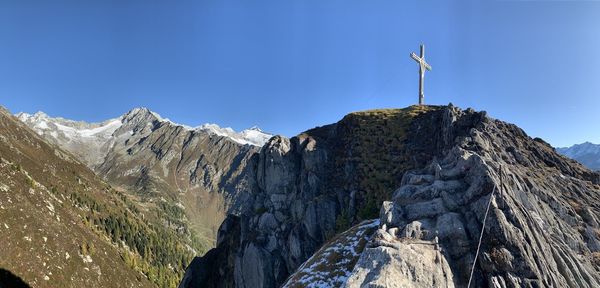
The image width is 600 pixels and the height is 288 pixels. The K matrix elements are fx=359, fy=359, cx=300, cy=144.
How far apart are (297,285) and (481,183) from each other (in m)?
22.8

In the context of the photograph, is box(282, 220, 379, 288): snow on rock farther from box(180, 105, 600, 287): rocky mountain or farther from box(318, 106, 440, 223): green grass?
box(318, 106, 440, 223): green grass

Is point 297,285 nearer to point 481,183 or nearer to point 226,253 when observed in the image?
point 481,183

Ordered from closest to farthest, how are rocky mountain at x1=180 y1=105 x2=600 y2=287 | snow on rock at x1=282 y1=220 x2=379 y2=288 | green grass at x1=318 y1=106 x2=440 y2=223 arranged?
rocky mountain at x1=180 y1=105 x2=600 y2=287 < snow on rock at x1=282 y1=220 x2=379 y2=288 < green grass at x1=318 y1=106 x2=440 y2=223

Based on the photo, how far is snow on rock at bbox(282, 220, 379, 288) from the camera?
1484 inches

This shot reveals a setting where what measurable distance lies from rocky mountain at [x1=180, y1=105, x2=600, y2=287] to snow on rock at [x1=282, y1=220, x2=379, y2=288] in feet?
0.58

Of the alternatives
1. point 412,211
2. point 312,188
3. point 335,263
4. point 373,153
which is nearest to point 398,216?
point 412,211

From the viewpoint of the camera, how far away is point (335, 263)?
4031 centimetres

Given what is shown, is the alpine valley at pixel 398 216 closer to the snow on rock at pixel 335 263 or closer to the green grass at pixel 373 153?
the snow on rock at pixel 335 263

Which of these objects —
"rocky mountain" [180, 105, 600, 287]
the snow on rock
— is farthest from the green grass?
the snow on rock

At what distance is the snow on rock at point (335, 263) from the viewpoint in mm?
37688

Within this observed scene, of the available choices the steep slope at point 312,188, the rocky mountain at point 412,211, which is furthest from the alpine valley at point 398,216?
the steep slope at point 312,188

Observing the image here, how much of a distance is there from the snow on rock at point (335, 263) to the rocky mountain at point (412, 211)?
177 mm

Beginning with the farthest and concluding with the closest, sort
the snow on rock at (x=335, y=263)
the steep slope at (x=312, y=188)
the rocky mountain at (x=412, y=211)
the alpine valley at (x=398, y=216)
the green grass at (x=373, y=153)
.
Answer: the steep slope at (x=312, y=188), the green grass at (x=373, y=153), the snow on rock at (x=335, y=263), the alpine valley at (x=398, y=216), the rocky mountain at (x=412, y=211)

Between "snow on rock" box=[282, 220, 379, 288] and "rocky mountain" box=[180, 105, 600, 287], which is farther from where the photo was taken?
A: "snow on rock" box=[282, 220, 379, 288]
